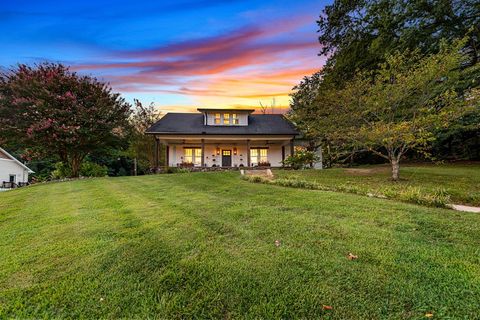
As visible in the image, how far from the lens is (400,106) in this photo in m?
10.1

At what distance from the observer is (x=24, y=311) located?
7.33 feet

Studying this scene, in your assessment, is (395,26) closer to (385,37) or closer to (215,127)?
(385,37)

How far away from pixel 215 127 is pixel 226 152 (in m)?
2.50

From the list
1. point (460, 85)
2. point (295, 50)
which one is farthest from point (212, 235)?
point (460, 85)

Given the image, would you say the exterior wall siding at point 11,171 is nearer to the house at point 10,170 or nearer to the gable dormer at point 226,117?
the house at point 10,170

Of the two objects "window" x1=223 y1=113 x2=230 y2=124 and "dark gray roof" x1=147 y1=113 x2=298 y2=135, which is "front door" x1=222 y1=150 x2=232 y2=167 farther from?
"window" x1=223 y1=113 x2=230 y2=124

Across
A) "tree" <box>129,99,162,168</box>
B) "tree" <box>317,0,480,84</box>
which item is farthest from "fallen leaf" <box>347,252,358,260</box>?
"tree" <box>129,99,162,168</box>

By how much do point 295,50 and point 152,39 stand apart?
331 inches

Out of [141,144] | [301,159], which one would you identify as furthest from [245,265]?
[141,144]

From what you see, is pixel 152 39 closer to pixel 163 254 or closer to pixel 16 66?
pixel 16 66

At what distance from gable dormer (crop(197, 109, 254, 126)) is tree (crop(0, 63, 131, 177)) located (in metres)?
8.22

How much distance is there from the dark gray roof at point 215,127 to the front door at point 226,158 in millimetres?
2298

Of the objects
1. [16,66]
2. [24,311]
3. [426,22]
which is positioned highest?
[426,22]

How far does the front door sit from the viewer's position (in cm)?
2225
